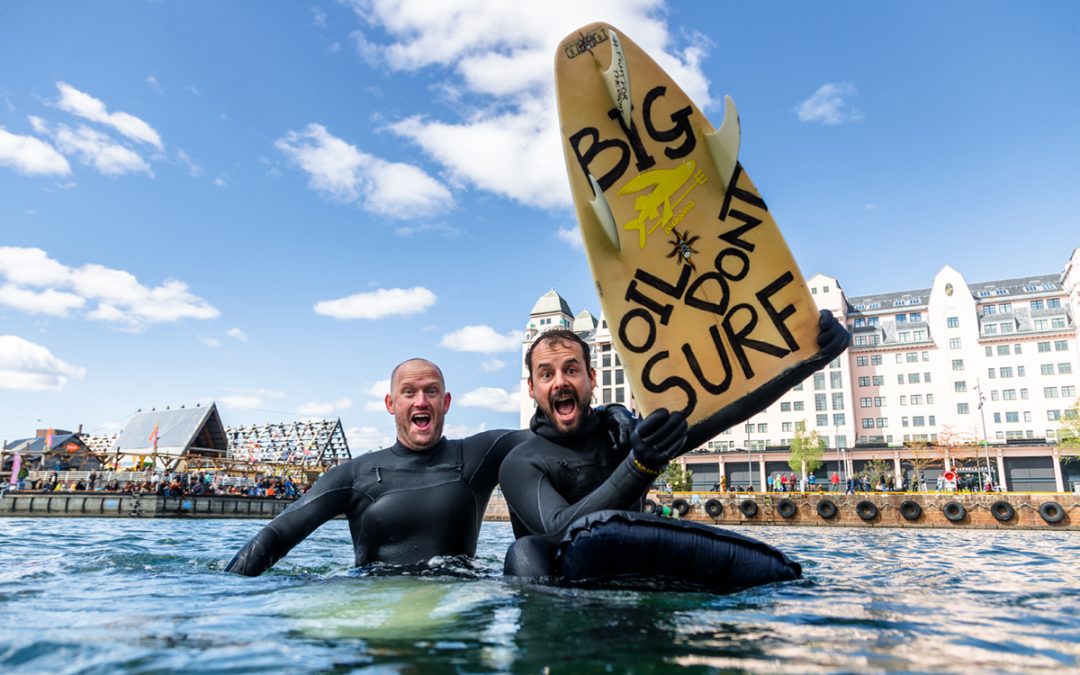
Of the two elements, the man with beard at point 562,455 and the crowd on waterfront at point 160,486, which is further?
the crowd on waterfront at point 160,486

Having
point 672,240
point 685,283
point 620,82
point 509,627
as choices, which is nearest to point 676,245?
point 672,240

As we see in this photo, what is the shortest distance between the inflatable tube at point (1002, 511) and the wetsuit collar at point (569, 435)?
A: 2692cm

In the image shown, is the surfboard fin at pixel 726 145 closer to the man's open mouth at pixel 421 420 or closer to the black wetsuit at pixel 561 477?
the black wetsuit at pixel 561 477

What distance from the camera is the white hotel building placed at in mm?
53438

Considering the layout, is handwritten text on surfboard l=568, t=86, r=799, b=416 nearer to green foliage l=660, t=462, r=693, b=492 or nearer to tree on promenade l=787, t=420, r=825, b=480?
green foliage l=660, t=462, r=693, b=492

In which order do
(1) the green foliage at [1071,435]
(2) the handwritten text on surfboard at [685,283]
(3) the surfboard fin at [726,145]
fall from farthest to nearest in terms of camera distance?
(1) the green foliage at [1071,435] < (3) the surfboard fin at [726,145] < (2) the handwritten text on surfboard at [685,283]

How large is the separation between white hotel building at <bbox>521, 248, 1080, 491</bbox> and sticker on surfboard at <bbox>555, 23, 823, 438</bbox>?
50026mm

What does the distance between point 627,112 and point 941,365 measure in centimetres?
6333

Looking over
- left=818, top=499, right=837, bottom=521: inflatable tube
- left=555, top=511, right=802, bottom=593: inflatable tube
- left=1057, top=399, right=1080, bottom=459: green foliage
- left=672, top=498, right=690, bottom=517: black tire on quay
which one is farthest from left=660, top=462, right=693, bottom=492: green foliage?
left=555, top=511, right=802, bottom=593: inflatable tube

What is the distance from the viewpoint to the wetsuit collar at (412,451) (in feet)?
17.9

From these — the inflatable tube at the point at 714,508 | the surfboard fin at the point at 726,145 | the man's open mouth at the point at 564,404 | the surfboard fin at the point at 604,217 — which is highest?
the surfboard fin at the point at 726,145

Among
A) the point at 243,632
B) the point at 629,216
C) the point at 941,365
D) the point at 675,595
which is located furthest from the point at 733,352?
the point at 941,365

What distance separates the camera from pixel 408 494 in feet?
17.2

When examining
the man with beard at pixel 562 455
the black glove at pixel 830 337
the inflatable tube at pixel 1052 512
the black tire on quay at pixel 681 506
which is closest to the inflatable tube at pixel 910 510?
the inflatable tube at pixel 1052 512
